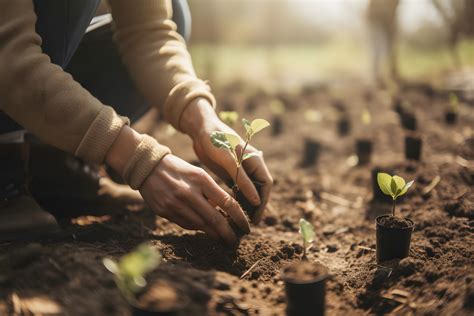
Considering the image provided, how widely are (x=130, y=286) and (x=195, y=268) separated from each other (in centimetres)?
52

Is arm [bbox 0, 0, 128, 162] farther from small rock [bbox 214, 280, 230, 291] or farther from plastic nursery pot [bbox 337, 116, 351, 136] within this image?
plastic nursery pot [bbox 337, 116, 351, 136]

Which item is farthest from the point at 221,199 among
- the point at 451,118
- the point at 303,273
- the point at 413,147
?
the point at 451,118

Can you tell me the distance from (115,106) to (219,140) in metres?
1.32

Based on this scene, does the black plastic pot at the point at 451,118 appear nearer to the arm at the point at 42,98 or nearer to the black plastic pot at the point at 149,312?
the arm at the point at 42,98

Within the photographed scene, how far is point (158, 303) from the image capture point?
1.20 metres

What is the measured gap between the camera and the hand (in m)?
1.96

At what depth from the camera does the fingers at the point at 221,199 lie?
5.63 feet

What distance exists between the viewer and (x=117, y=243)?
6.31 ft

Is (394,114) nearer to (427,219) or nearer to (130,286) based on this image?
(427,219)

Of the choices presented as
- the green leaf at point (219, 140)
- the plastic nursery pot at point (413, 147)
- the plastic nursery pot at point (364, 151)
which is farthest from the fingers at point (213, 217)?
the plastic nursery pot at point (364, 151)

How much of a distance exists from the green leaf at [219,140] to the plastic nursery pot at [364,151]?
201cm

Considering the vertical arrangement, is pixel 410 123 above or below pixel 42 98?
below

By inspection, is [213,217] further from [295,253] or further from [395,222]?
[395,222]

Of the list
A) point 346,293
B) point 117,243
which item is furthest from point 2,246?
point 346,293
